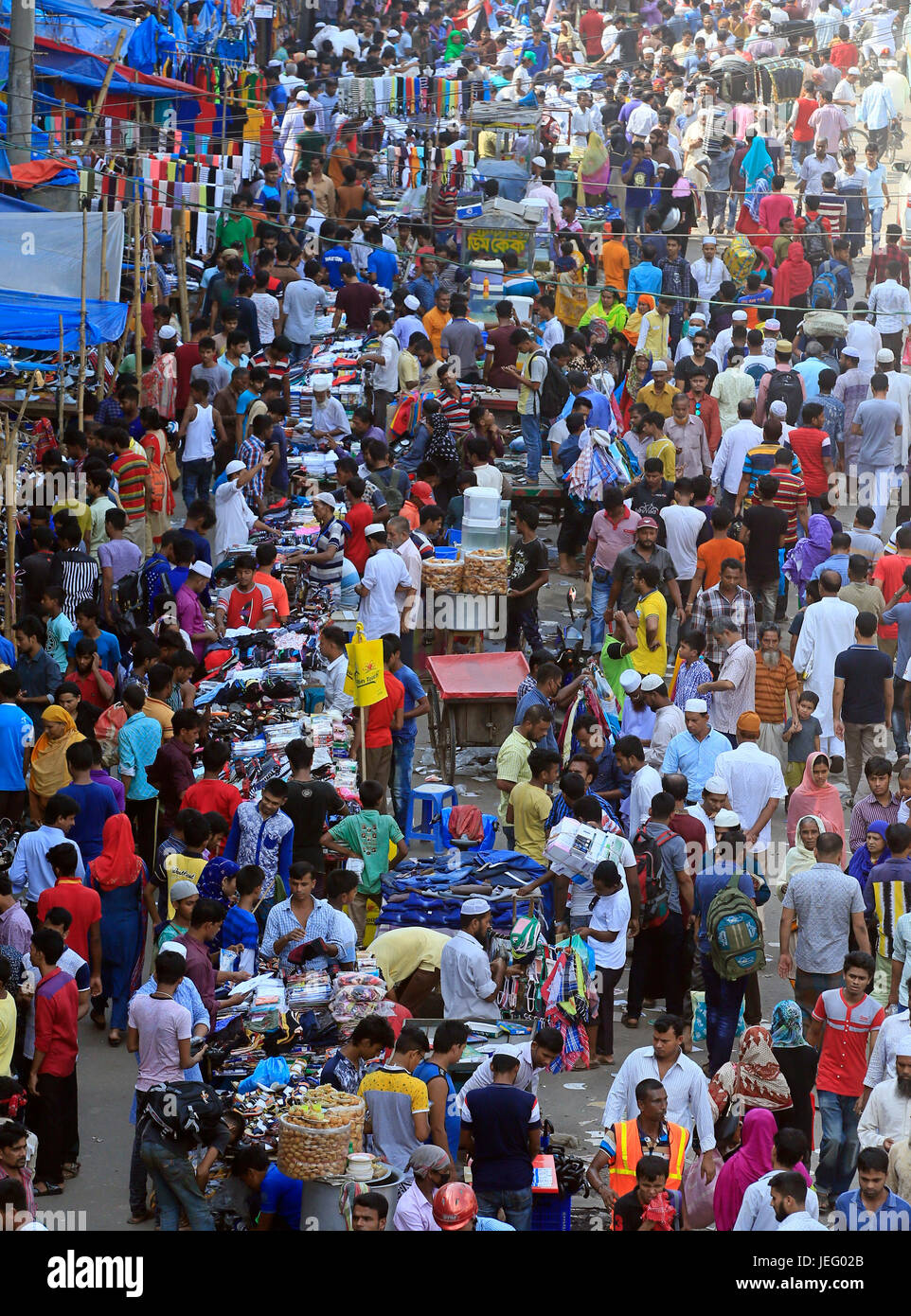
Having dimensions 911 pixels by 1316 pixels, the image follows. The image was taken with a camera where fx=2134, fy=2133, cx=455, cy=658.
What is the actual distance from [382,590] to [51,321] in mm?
4096

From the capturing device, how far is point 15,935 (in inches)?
391

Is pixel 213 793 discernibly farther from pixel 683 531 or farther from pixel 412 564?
pixel 683 531

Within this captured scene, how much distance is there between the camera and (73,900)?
1018 cm

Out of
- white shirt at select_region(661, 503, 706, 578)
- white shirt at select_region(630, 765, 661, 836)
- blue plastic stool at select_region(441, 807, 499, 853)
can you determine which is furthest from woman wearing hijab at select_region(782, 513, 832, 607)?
white shirt at select_region(630, 765, 661, 836)

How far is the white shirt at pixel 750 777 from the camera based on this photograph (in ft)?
37.8

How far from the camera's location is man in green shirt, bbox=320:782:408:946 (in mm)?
11273

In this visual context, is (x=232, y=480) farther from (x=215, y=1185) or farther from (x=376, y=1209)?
(x=376, y=1209)

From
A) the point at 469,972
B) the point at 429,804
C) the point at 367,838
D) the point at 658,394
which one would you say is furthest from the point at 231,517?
the point at 469,972

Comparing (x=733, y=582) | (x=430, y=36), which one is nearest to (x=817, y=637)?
(x=733, y=582)

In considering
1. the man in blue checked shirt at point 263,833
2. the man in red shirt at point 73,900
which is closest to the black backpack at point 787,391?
the man in blue checked shirt at point 263,833

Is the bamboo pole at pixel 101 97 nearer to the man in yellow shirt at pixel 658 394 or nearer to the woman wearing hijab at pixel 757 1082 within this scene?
the man in yellow shirt at pixel 658 394

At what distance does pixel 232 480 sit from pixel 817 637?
14.2 ft

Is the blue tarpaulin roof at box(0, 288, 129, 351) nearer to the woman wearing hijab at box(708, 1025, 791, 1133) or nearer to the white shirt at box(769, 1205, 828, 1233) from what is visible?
the woman wearing hijab at box(708, 1025, 791, 1133)

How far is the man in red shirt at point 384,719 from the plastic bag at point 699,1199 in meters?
4.59
